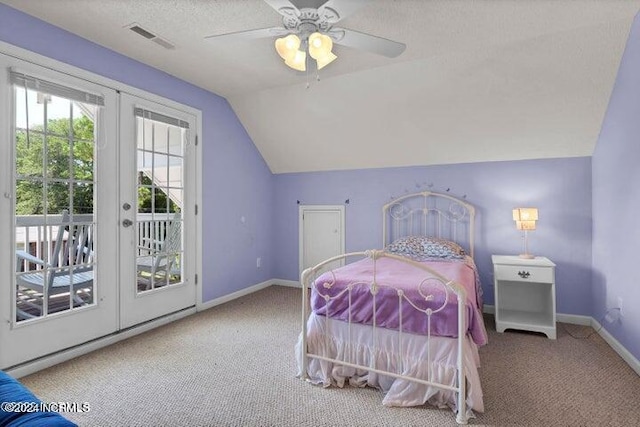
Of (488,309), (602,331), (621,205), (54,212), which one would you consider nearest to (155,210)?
(54,212)

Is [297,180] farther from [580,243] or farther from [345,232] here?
[580,243]

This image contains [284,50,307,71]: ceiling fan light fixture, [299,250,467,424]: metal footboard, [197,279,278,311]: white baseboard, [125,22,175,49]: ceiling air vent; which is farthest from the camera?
[197,279,278,311]: white baseboard

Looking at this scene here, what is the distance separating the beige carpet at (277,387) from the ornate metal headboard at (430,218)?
123cm

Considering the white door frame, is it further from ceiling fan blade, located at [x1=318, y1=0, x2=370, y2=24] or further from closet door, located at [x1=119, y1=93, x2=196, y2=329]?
ceiling fan blade, located at [x1=318, y1=0, x2=370, y2=24]

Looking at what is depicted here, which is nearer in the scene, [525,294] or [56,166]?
[56,166]

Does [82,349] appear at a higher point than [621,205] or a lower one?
lower

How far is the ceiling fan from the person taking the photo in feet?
5.71

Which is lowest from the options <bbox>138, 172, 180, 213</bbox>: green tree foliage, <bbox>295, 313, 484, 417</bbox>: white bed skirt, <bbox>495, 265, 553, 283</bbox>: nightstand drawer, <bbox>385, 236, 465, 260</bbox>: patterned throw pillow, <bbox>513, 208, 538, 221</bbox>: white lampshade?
<bbox>295, 313, 484, 417</bbox>: white bed skirt

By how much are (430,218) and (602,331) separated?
189cm

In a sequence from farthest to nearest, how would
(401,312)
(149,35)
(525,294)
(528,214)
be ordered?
(525,294) → (528,214) → (149,35) → (401,312)

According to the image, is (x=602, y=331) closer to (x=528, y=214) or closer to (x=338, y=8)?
(x=528, y=214)

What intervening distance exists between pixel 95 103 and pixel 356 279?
8.27 feet

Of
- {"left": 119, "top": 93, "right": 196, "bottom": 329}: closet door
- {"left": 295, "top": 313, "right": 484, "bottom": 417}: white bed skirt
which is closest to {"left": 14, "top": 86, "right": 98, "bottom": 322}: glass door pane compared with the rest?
{"left": 119, "top": 93, "right": 196, "bottom": 329}: closet door

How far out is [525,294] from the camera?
349 centimetres
